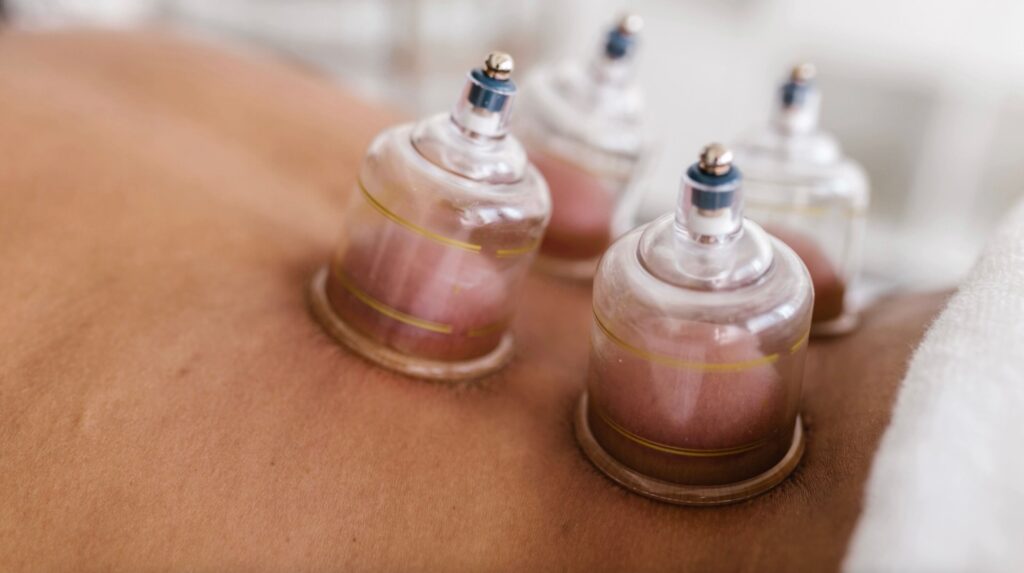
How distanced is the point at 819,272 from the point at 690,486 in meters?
0.29

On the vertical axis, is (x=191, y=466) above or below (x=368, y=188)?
below

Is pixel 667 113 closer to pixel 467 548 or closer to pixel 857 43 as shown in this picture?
pixel 857 43

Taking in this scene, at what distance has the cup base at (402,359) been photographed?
0.66 m

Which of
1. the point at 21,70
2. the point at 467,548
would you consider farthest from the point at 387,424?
the point at 21,70

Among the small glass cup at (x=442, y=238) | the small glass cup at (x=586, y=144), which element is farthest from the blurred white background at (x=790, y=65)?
the small glass cup at (x=442, y=238)

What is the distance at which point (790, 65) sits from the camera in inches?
77.9

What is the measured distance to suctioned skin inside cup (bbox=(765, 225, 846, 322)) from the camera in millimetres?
782

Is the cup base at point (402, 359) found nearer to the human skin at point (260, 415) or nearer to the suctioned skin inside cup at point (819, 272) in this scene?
the human skin at point (260, 415)

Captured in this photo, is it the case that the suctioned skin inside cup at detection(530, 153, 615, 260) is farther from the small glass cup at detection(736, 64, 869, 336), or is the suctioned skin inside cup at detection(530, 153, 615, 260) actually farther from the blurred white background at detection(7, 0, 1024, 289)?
the blurred white background at detection(7, 0, 1024, 289)

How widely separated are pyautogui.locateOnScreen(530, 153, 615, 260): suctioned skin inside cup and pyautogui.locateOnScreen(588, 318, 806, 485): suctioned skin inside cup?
0.29 meters

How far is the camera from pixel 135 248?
0.71 meters

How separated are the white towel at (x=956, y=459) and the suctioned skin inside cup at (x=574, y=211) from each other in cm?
37

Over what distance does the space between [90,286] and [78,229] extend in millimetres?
68

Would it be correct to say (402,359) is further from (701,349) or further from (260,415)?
(701,349)
